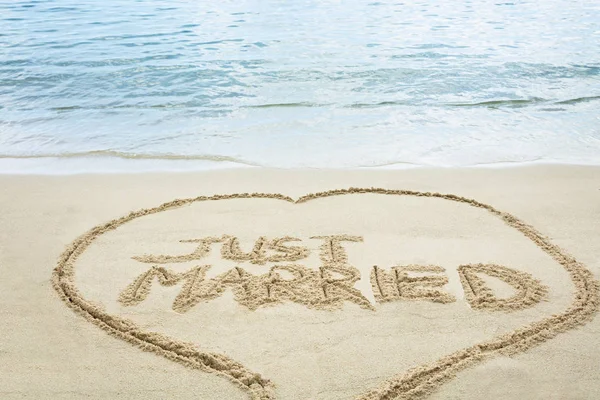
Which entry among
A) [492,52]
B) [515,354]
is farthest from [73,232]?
[492,52]

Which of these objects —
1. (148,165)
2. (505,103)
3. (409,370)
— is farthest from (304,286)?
(505,103)

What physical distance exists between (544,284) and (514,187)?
4.52 ft

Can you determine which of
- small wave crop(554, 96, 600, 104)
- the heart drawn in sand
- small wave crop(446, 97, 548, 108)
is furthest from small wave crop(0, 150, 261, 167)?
small wave crop(554, 96, 600, 104)

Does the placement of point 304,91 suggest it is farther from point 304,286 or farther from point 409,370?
point 409,370

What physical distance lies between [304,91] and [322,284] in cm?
446

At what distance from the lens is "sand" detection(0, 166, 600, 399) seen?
2521 mm

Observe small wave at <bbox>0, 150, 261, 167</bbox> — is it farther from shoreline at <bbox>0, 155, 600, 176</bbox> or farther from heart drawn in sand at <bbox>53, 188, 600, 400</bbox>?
heart drawn in sand at <bbox>53, 188, 600, 400</bbox>

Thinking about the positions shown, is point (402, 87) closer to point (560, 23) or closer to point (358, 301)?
point (358, 301)

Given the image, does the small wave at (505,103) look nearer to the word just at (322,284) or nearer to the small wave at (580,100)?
the small wave at (580,100)

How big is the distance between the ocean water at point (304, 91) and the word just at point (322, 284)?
1.66 m

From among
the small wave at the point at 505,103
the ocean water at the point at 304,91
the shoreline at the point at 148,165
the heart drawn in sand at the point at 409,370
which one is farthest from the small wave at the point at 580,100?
the heart drawn in sand at the point at 409,370

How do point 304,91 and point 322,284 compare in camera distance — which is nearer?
point 322,284

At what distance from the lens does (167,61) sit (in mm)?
9047

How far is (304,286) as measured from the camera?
3.17m
